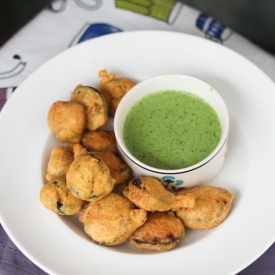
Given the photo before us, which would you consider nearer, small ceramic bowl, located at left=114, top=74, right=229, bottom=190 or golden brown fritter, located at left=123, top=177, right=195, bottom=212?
golden brown fritter, located at left=123, top=177, right=195, bottom=212

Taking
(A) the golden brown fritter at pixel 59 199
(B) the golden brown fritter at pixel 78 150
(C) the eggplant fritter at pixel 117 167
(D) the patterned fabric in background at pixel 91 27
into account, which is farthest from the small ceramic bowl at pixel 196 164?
(D) the patterned fabric in background at pixel 91 27

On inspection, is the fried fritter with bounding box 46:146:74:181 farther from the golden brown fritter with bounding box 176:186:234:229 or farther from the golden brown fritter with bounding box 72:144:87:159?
the golden brown fritter with bounding box 176:186:234:229

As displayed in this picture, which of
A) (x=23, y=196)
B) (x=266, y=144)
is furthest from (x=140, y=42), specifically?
(x=23, y=196)

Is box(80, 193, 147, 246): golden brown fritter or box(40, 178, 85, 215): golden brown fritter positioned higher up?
box(80, 193, 147, 246): golden brown fritter

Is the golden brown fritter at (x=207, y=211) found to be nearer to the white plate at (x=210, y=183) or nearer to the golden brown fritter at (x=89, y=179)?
the white plate at (x=210, y=183)

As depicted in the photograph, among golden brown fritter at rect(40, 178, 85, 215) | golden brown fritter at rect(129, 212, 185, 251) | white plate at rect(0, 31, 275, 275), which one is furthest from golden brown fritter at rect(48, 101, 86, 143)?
golden brown fritter at rect(129, 212, 185, 251)

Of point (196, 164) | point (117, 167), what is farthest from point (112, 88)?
point (196, 164)

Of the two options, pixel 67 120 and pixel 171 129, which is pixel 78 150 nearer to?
pixel 67 120
